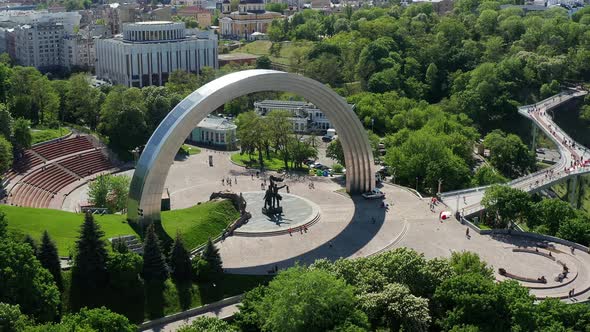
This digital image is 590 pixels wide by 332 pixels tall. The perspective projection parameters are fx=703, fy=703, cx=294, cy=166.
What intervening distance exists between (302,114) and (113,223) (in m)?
43.8

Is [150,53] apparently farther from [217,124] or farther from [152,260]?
[152,260]

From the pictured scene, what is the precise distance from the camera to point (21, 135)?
62.6 m

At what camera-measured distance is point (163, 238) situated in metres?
42.8

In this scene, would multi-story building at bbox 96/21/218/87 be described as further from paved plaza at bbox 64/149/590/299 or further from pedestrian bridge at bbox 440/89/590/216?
pedestrian bridge at bbox 440/89/590/216

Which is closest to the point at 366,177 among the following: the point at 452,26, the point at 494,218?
the point at 494,218

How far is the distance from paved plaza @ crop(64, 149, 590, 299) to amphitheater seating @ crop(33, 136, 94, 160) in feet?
26.7

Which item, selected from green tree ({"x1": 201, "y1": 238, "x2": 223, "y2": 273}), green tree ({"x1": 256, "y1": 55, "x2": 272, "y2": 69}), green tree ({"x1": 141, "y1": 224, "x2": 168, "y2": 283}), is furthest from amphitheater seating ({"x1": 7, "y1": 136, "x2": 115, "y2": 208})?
green tree ({"x1": 256, "y1": 55, "x2": 272, "y2": 69})

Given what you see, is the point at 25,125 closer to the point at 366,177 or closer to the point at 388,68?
the point at 366,177

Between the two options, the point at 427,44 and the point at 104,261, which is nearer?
the point at 104,261

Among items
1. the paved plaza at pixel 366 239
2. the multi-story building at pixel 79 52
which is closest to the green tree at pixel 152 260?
the paved plaza at pixel 366 239

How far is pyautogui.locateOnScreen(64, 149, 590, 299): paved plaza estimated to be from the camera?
140 ft

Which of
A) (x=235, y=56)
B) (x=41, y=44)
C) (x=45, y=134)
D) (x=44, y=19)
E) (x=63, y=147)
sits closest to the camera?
(x=63, y=147)

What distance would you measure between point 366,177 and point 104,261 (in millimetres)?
24531

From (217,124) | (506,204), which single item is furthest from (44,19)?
(506,204)
